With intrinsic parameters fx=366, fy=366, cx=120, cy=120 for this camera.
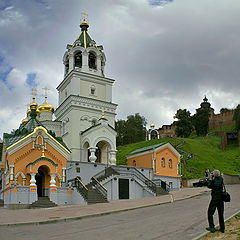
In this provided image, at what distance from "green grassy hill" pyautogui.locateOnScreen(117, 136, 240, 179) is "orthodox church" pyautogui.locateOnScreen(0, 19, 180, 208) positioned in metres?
15.6

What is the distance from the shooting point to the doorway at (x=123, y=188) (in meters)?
27.0

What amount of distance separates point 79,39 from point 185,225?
2826 centimetres

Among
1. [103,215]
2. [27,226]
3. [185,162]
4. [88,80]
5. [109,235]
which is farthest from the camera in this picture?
[185,162]

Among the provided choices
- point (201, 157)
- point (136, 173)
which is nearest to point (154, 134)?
point (201, 157)

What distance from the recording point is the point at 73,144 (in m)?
32.5

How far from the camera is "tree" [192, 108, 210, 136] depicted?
78.6 m

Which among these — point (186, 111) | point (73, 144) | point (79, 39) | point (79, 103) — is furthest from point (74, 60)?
point (186, 111)

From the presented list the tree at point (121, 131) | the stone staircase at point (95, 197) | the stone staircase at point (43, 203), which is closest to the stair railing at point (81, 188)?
the stone staircase at point (95, 197)

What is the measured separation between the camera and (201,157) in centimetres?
5616

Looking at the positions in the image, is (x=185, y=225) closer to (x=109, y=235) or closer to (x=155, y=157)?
(x=109, y=235)

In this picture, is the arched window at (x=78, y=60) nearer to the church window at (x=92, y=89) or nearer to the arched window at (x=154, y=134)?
the church window at (x=92, y=89)

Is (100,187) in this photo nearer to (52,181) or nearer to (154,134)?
(52,181)

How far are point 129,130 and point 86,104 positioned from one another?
127 ft

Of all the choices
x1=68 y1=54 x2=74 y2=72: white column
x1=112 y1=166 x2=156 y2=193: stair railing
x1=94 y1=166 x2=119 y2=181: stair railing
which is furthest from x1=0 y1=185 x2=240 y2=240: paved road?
x1=68 y1=54 x2=74 y2=72: white column
